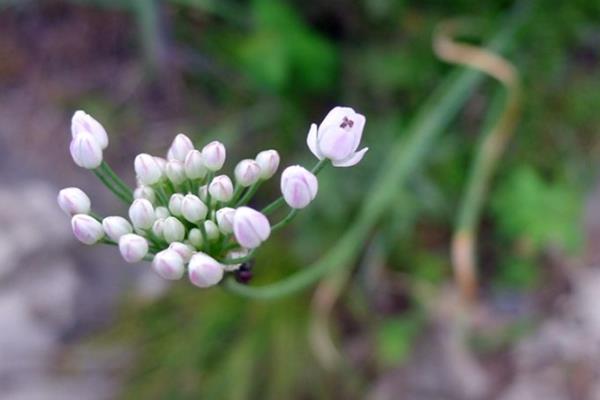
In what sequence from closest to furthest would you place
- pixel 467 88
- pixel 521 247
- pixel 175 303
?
pixel 467 88
pixel 521 247
pixel 175 303

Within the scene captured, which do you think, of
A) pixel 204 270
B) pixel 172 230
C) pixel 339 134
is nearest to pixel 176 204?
pixel 172 230

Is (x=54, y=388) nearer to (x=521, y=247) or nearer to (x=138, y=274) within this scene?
(x=138, y=274)

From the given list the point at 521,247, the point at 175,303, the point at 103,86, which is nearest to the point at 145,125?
the point at 103,86

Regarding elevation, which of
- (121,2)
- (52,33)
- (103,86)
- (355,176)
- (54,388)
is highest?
(52,33)

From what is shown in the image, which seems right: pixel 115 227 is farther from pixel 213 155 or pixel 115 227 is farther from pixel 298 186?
pixel 298 186

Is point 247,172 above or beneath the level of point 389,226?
beneath

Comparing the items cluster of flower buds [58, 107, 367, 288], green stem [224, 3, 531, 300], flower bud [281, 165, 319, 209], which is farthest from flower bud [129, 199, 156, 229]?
green stem [224, 3, 531, 300]

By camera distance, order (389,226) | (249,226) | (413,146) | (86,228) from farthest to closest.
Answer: (389,226) < (413,146) < (86,228) < (249,226)
